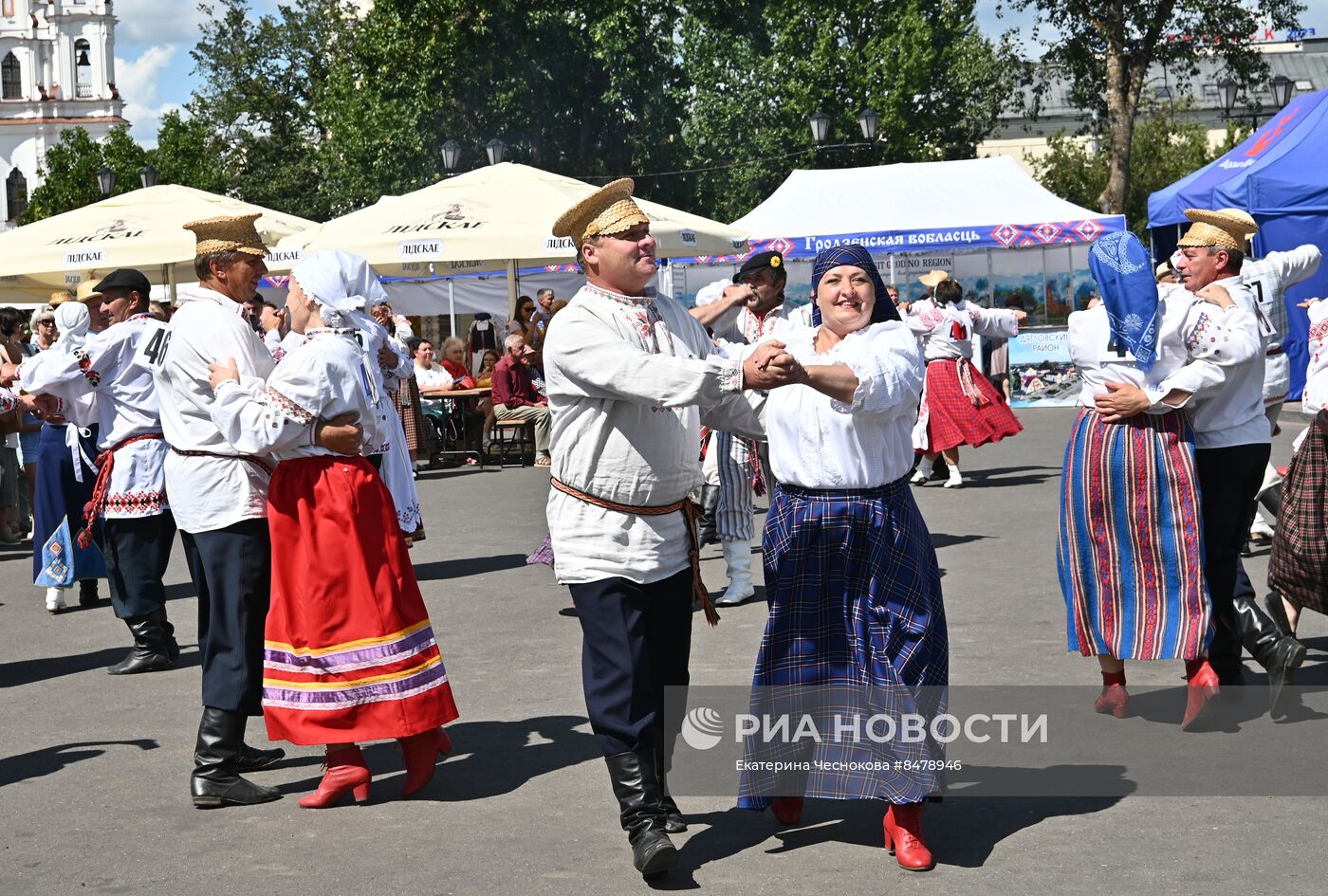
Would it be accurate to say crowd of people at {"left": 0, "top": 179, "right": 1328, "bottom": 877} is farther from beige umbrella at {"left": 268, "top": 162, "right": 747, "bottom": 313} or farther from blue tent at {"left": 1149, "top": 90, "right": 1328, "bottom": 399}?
blue tent at {"left": 1149, "top": 90, "right": 1328, "bottom": 399}

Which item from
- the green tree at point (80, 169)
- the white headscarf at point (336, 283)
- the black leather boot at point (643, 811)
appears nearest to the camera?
the black leather boot at point (643, 811)

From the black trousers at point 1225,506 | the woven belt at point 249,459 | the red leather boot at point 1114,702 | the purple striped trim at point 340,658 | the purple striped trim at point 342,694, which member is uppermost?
the woven belt at point 249,459

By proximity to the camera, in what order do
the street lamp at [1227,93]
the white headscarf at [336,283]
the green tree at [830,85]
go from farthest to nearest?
1. the green tree at [830,85]
2. the street lamp at [1227,93]
3. the white headscarf at [336,283]

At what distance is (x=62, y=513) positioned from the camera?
33.8 feet

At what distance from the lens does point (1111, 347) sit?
242 inches

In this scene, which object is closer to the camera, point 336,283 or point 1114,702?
point 336,283

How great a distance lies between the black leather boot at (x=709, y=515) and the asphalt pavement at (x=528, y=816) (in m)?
2.03

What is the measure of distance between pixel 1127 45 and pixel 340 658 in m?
31.9

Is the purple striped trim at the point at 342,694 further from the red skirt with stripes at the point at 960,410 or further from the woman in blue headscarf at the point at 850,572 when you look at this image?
the red skirt with stripes at the point at 960,410

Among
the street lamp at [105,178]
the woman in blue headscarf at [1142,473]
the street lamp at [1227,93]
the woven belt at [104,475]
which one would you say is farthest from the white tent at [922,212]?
the woman in blue headscarf at [1142,473]

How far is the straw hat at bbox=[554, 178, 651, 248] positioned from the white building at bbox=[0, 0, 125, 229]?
10572 centimetres

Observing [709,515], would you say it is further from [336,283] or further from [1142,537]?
[336,283]

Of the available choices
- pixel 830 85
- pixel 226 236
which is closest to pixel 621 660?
pixel 226 236

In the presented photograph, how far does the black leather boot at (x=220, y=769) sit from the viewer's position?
18.3 ft
